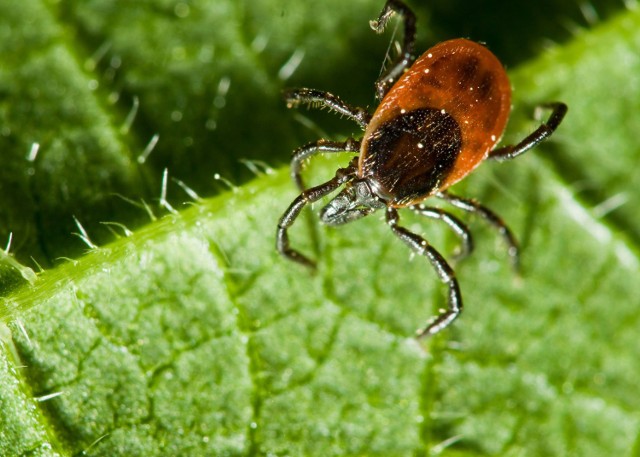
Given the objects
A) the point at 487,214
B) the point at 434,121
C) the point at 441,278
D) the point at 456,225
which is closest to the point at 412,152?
the point at 434,121

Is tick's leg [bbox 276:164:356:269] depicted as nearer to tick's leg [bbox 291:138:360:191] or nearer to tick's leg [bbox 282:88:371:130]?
tick's leg [bbox 291:138:360:191]

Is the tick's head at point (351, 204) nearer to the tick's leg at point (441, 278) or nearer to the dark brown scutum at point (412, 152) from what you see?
the dark brown scutum at point (412, 152)

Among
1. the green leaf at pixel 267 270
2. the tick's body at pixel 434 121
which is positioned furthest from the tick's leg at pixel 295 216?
the tick's body at pixel 434 121

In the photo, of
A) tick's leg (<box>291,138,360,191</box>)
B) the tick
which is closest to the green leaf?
tick's leg (<box>291,138,360,191</box>)

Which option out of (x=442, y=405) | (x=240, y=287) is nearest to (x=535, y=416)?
(x=442, y=405)

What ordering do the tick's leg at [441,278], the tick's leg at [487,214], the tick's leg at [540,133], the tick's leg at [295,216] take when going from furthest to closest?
1. the tick's leg at [487,214]
2. the tick's leg at [540,133]
3. the tick's leg at [441,278]
4. the tick's leg at [295,216]

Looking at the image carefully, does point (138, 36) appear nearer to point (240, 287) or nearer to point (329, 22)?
point (329, 22)
